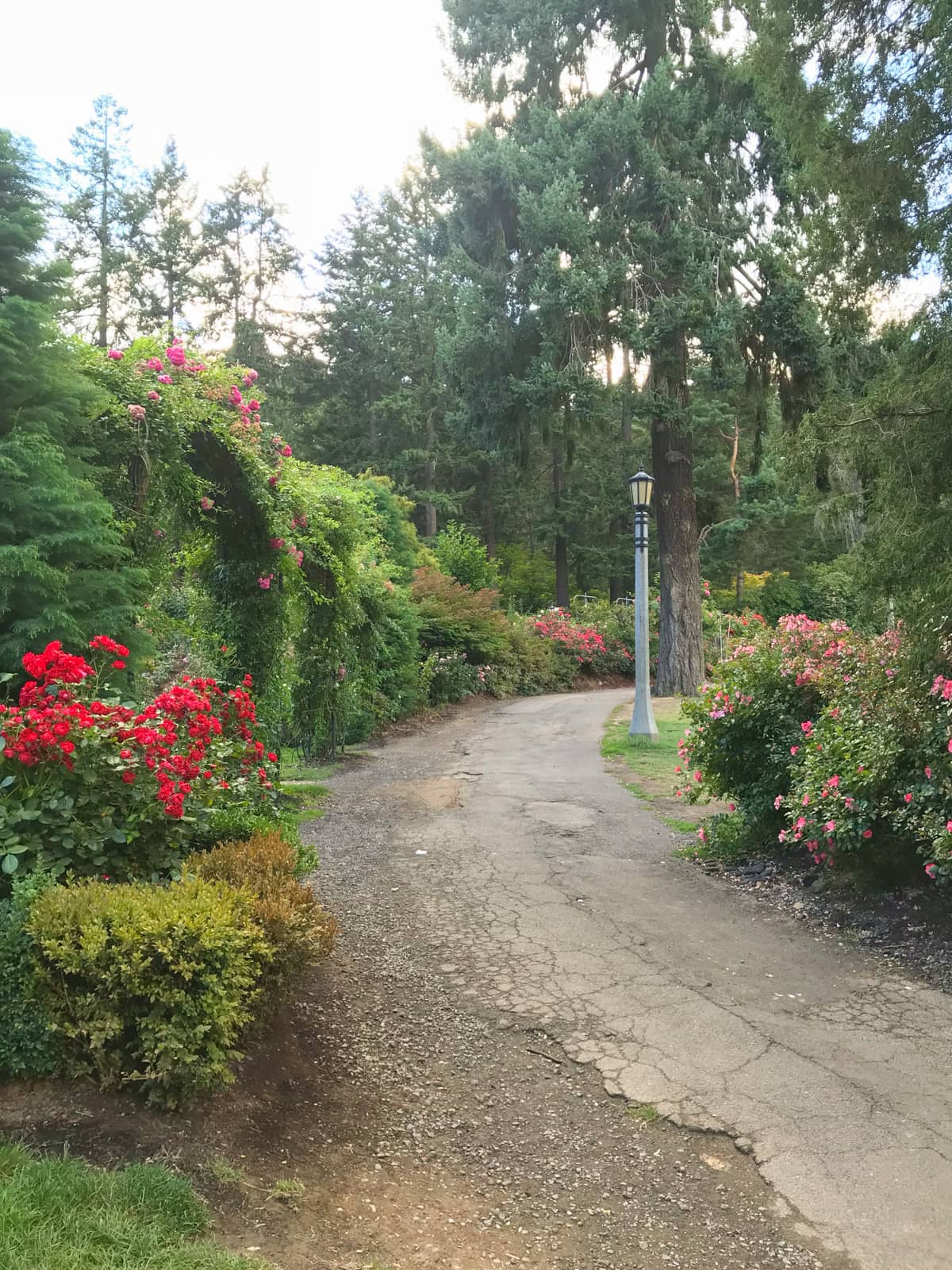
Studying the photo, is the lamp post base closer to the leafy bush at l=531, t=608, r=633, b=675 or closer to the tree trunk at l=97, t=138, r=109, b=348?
the leafy bush at l=531, t=608, r=633, b=675

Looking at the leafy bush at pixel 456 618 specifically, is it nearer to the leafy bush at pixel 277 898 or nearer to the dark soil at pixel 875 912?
the dark soil at pixel 875 912

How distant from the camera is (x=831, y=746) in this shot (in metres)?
5.19

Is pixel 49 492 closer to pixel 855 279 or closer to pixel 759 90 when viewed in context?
pixel 855 279

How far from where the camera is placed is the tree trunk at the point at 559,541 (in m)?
32.3

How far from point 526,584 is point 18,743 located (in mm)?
32688

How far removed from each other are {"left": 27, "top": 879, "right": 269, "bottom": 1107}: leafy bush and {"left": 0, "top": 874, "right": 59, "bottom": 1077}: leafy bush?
0.05m

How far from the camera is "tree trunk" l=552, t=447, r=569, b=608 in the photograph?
3228 cm

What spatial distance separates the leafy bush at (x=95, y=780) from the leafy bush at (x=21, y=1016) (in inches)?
11.6

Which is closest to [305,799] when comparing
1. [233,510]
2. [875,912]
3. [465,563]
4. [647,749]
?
[233,510]

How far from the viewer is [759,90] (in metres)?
6.13

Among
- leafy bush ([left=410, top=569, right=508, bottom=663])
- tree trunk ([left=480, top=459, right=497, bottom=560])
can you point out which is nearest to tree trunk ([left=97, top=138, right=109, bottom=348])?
tree trunk ([left=480, top=459, right=497, bottom=560])

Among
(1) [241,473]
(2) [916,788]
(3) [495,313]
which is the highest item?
(3) [495,313]

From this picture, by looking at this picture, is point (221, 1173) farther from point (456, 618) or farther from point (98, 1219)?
point (456, 618)

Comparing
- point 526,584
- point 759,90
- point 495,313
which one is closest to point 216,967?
point 759,90
